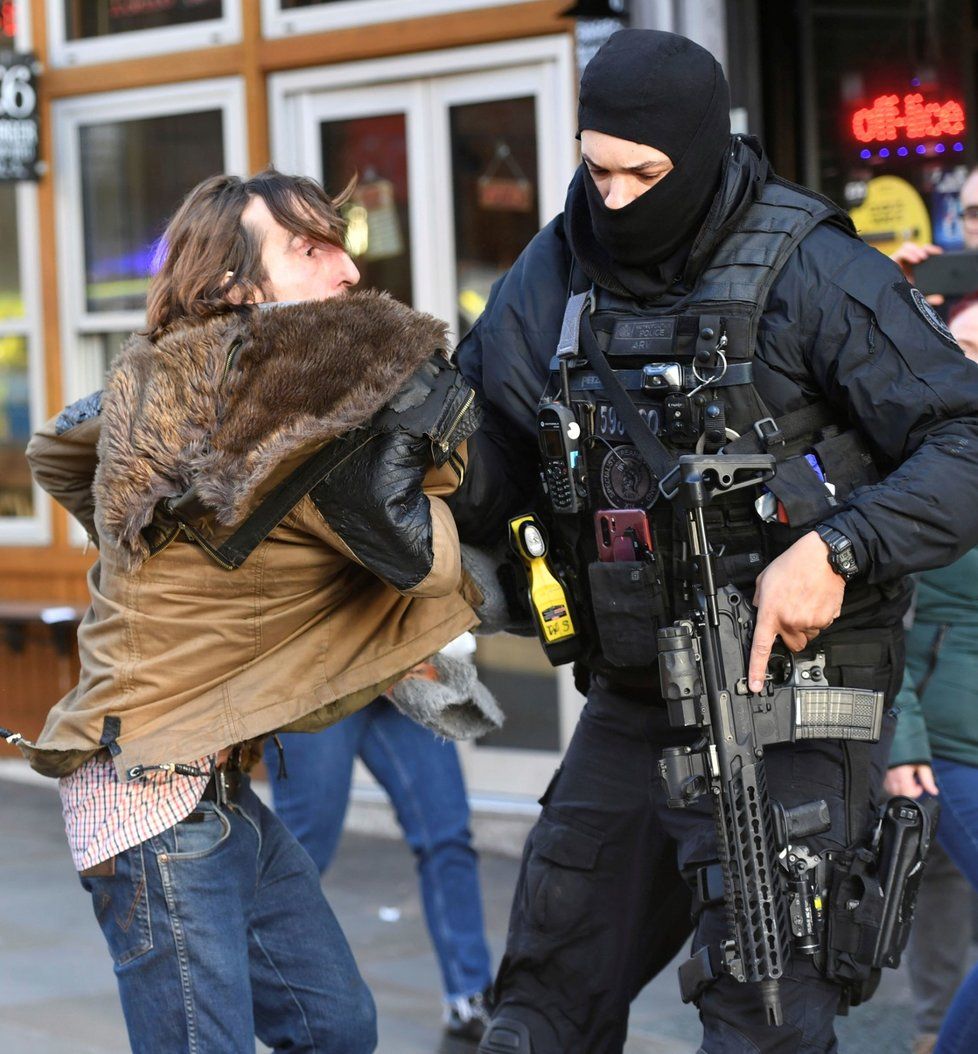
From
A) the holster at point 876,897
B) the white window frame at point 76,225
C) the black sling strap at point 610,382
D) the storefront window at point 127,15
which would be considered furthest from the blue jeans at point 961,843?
the storefront window at point 127,15

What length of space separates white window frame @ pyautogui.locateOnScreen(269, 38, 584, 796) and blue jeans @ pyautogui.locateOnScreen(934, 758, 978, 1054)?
2.46 m

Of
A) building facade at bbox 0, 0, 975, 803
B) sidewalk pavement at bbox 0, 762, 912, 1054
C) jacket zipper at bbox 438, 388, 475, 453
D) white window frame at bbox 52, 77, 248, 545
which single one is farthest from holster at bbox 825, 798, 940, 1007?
white window frame at bbox 52, 77, 248, 545

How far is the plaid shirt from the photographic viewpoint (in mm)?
2947

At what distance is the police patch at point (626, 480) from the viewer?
125 inches

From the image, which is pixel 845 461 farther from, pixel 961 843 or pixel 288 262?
pixel 961 843

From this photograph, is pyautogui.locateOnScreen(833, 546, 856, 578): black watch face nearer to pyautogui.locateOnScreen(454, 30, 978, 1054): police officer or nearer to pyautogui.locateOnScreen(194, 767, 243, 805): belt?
pyautogui.locateOnScreen(454, 30, 978, 1054): police officer

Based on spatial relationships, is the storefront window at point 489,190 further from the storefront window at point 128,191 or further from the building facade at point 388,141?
the storefront window at point 128,191

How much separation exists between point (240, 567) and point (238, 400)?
28cm

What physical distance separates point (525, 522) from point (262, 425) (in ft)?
2.37

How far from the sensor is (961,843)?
393 cm

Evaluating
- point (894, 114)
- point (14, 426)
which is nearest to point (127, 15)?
point (14, 426)

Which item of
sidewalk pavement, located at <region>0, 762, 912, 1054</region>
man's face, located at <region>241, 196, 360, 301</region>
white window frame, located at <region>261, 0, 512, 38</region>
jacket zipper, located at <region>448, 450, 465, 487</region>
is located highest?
white window frame, located at <region>261, 0, 512, 38</region>

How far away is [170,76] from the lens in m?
7.25

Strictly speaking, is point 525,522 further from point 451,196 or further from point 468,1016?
point 451,196
